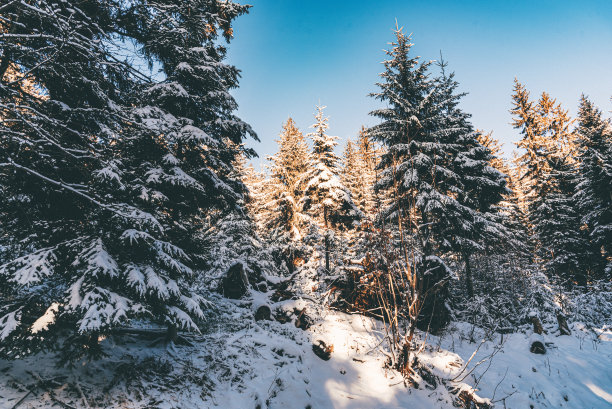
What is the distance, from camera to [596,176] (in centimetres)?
1709

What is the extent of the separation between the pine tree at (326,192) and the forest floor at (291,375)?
9200 mm

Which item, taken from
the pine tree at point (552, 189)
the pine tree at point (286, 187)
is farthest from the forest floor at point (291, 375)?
the pine tree at point (552, 189)

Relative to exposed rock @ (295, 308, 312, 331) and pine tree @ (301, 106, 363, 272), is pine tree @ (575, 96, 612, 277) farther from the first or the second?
exposed rock @ (295, 308, 312, 331)

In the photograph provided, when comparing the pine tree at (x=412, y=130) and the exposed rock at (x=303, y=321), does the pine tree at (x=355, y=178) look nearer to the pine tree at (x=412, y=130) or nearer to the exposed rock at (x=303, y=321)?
the pine tree at (x=412, y=130)

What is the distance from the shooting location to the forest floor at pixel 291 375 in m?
3.91

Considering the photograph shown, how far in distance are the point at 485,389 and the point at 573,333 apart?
7.02m

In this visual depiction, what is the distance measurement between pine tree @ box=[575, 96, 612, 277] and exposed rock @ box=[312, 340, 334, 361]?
69.3 feet

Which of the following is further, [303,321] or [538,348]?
[303,321]

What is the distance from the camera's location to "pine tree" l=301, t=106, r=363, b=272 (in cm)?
1705

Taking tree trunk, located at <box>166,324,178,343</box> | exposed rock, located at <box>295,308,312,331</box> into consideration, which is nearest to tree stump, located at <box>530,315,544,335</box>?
exposed rock, located at <box>295,308,312,331</box>

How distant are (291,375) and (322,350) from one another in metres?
1.26

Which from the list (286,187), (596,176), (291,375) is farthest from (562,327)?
(286,187)

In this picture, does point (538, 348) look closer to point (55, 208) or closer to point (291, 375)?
point (291, 375)

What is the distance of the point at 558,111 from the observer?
82.6ft
